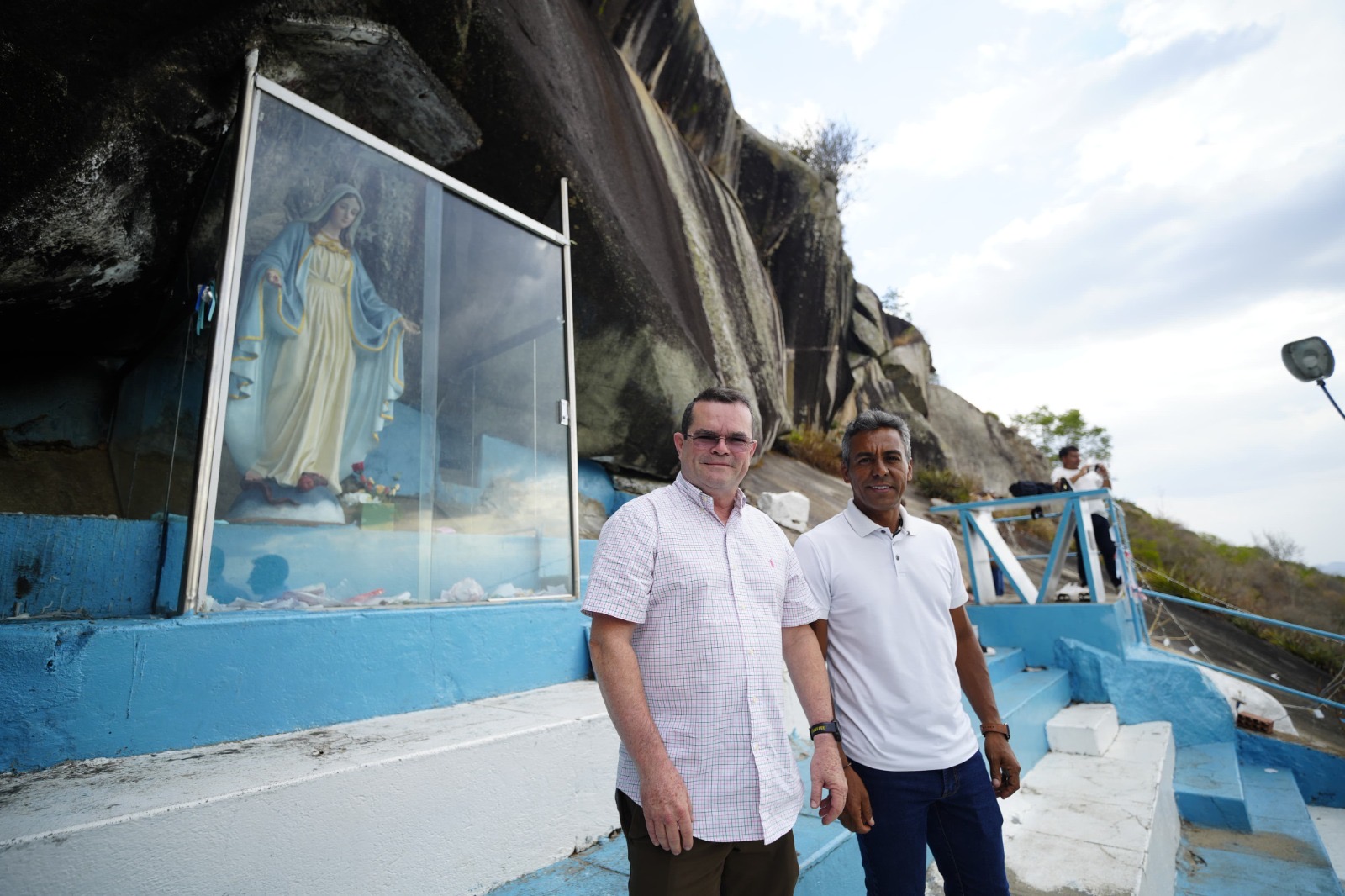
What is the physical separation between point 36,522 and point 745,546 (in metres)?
2.90

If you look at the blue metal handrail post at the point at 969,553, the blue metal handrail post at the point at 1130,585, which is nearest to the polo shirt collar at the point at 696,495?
the blue metal handrail post at the point at 969,553

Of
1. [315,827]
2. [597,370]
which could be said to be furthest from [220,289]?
[597,370]

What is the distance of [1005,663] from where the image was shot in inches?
230

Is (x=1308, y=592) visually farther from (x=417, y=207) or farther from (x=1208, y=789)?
(x=417, y=207)

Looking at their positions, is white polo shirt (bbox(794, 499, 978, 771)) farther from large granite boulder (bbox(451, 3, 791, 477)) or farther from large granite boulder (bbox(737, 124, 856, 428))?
large granite boulder (bbox(737, 124, 856, 428))

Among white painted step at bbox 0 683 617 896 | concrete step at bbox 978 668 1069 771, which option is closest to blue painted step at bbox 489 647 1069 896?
white painted step at bbox 0 683 617 896

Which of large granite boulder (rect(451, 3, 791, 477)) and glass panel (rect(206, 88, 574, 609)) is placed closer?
glass panel (rect(206, 88, 574, 609))

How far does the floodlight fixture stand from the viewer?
5929mm

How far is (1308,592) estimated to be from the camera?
1792cm

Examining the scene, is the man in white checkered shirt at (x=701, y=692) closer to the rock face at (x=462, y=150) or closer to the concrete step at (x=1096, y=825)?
the concrete step at (x=1096, y=825)

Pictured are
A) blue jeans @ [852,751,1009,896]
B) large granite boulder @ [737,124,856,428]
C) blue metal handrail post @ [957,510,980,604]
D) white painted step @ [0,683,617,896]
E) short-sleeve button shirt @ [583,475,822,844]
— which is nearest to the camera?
short-sleeve button shirt @ [583,475,822,844]

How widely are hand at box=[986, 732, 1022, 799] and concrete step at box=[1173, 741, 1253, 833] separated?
4.14m

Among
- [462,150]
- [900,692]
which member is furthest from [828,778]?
[462,150]

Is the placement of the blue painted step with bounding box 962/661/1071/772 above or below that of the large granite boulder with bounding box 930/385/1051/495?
below
